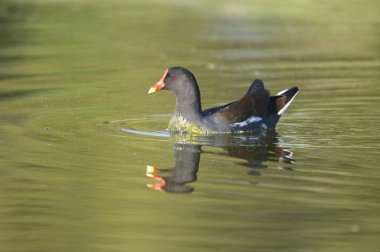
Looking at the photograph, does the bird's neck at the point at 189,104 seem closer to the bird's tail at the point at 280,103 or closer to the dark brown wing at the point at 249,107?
the dark brown wing at the point at 249,107

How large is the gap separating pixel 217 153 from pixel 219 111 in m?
1.21

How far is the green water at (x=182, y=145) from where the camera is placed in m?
7.14

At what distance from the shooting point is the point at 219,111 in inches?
431

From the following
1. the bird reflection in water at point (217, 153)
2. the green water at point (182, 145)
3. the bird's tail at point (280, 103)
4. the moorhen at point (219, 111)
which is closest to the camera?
the green water at point (182, 145)

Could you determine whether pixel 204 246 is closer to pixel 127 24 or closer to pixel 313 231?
pixel 313 231

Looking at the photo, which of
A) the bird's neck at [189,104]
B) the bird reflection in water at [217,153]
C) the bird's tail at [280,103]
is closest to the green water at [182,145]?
the bird reflection in water at [217,153]

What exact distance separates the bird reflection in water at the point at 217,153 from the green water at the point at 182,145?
0.03 meters

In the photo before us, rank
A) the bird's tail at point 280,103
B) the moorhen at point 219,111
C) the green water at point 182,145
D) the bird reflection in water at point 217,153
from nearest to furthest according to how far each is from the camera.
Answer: the green water at point 182,145, the bird reflection in water at point 217,153, the moorhen at point 219,111, the bird's tail at point 280,103

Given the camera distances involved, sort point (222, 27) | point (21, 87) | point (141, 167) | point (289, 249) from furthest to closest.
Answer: point (222, 27)
point (21, 87)
point (141, 167)
point (289, 249)

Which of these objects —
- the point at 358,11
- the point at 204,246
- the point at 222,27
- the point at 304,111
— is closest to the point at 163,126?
the point at 304,111

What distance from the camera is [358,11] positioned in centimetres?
2270

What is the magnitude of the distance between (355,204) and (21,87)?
7.32 m

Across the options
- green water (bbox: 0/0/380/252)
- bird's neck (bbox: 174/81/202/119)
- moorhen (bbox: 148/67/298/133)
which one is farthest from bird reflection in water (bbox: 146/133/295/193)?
bird's neck (bbox: 174/81/202/119)

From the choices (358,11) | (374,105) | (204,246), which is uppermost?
(358,11)
